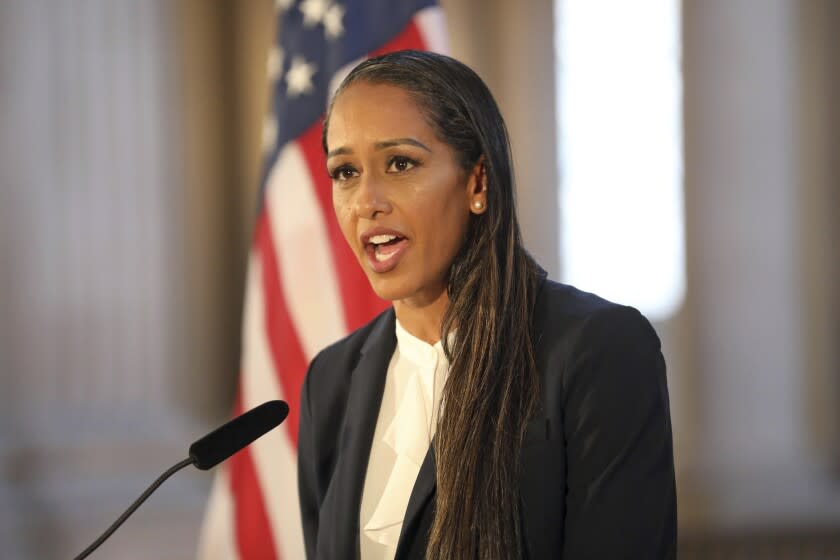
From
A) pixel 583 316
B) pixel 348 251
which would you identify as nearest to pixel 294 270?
pixel 348 251

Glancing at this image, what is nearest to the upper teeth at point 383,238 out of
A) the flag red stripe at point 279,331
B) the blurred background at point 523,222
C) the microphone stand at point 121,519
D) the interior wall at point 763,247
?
the microphone stand at point 121,519

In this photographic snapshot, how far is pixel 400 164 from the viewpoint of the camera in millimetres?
1204

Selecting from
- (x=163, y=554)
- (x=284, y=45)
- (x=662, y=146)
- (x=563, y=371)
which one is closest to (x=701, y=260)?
(x=662, y=146)

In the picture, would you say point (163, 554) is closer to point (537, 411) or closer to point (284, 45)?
point (284, 45)

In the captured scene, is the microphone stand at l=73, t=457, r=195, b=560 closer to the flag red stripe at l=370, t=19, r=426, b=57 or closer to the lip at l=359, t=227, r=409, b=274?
the lip at l=359, t=227, r=409, b=274

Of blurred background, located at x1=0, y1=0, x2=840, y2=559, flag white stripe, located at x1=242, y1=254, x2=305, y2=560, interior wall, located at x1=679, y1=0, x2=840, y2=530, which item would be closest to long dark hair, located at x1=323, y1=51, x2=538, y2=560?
flag white stripe, located at x1=242, y1=254, x2=305, y2=560

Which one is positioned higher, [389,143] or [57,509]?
[389,143]

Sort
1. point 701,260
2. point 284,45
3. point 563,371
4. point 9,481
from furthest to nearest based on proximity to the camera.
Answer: point 701,260 → point 9,481 → point 284,45 → point 563,371

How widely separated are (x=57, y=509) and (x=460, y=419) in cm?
204

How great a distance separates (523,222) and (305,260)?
108 centimetres

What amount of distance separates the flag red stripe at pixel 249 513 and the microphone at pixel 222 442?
1154mm

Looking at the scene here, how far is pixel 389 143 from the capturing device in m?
1.19

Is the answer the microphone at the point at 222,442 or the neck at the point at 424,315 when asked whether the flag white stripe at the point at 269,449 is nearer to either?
the neck at the point at 424,315

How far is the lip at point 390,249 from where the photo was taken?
1.21 metres
